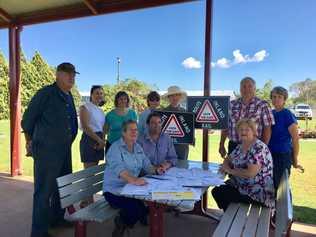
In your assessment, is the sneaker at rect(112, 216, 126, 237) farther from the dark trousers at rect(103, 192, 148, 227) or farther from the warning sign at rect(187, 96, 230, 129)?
the warning sign at rect(187, 96, 230, 129)

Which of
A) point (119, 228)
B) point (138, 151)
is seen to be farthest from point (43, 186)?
point (138, 151)

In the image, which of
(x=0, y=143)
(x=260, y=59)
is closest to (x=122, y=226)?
(x=0, y=143)

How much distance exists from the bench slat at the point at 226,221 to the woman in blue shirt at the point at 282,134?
81cm

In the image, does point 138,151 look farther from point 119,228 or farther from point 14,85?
point 14,85

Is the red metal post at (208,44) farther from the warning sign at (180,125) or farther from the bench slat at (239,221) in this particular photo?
the bench slat at (239,221)

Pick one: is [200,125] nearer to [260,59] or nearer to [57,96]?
[57,96]

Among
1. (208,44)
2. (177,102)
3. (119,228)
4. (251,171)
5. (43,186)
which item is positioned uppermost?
(208,44)

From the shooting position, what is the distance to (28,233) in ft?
11.5

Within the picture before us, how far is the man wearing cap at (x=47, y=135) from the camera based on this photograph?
9.98 feet

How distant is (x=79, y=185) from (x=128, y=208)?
0.54 m

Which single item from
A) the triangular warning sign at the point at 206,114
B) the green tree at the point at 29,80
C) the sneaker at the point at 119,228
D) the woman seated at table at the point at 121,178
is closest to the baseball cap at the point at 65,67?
the woman seated at table at the point at 121,178

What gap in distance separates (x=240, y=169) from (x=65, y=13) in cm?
353

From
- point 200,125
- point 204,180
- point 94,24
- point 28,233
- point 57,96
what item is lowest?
point 28,233

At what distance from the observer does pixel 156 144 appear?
3.39 m
